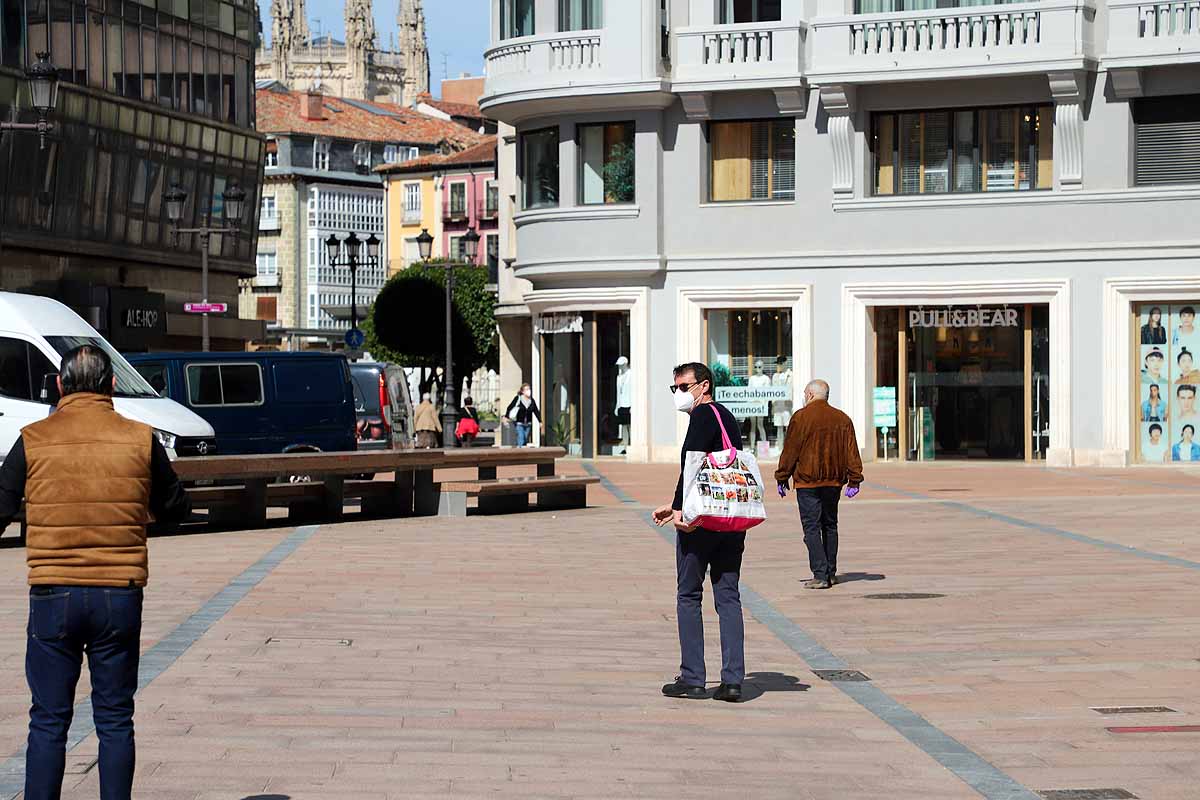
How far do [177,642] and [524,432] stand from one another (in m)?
30.3

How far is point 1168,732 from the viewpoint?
8984mm

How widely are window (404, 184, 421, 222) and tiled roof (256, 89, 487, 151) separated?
824 cm

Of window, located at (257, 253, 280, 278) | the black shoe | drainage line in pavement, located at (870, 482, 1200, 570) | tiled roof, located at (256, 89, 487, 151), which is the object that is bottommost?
the black shoe

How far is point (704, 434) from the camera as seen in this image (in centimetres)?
1015

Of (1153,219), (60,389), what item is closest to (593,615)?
(60,389)

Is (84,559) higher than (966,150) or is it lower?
lower

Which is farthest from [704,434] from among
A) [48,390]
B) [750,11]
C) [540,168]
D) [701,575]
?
[540,168]

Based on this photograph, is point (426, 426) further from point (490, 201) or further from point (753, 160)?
point (490, 201)

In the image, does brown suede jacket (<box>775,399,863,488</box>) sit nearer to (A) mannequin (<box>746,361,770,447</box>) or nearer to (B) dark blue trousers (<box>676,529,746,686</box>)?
(B) dark blue trousers (<box>676,529,746,686</box>)

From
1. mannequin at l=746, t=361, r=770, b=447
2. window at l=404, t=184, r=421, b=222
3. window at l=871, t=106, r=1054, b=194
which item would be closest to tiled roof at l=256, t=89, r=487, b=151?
window at l=404, t=184, r=421, b=222

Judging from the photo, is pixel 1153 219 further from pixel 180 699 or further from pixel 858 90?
pixel 180 699

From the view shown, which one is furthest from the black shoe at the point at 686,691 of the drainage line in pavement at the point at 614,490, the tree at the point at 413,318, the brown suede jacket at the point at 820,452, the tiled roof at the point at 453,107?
the tiled roof at the point at 453,107

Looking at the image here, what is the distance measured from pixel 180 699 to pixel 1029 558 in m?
9.47

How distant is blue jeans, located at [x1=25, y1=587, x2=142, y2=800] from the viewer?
6.61 m
